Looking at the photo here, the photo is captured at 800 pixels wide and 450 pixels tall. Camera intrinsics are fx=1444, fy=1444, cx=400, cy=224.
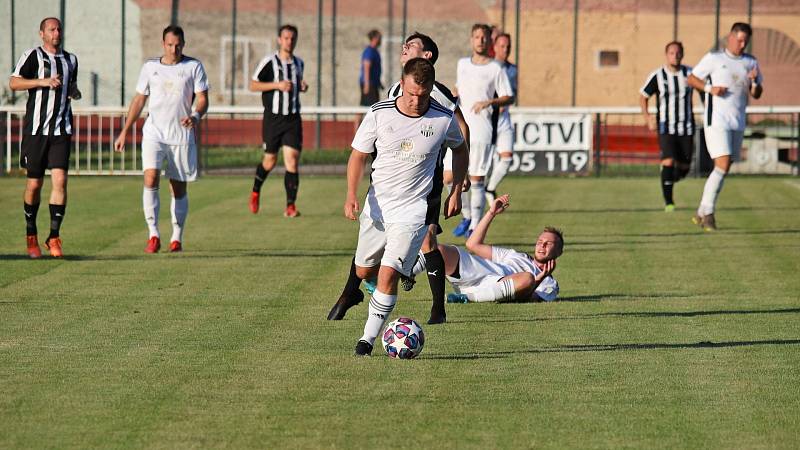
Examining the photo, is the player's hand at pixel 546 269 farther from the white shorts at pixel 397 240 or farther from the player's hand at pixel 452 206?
the white shorts at pixel 397 240

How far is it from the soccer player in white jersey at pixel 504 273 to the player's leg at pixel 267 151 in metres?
7.77

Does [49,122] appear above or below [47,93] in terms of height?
below

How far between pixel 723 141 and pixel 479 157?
2.99m

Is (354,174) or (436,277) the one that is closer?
(354,174)

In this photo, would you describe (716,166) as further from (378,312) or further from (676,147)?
(378,312)

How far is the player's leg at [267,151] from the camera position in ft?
58.7

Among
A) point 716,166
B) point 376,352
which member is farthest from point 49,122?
point 716,166

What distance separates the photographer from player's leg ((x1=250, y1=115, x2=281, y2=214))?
17906 millimetres

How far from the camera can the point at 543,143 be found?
2600 centimetres

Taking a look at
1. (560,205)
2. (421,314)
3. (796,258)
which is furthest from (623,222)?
(421,314)

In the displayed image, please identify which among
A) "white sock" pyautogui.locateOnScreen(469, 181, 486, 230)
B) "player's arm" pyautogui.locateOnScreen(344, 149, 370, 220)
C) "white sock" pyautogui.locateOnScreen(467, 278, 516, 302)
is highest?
"player's arm" pyautogui.locateOnScreen(344, 149, 370, 220)

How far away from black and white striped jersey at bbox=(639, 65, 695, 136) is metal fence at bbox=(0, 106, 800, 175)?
6975mm

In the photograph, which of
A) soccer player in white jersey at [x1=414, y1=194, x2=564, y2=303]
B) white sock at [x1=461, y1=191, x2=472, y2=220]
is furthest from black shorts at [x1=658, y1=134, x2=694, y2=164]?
soccer player in white jersey at [x1=414, y1=194, x2=564, y2=303]

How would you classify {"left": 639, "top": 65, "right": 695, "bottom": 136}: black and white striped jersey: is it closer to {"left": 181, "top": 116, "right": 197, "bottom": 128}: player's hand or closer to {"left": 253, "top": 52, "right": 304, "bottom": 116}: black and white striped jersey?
{"left": 253, "top": 52, "right": 304, "bottom": 116}: black and white striped jersey
